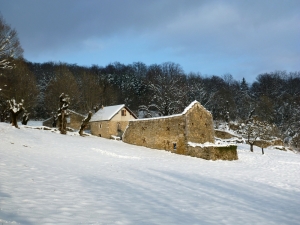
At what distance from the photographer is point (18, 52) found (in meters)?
22.9

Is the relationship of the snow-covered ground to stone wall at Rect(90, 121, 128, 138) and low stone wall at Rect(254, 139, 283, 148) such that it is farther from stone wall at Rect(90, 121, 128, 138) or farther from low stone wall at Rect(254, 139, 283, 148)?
low stone wall at Rect(254, 139, 283, 148)

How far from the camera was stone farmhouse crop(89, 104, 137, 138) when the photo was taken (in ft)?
127

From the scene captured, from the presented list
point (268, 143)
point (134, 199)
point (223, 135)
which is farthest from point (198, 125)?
→ point (223, 135)

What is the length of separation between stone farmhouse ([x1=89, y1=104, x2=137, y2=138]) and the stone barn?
11241 millimetres

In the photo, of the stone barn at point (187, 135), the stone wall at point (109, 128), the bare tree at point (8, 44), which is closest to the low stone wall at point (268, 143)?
the stone barn at point (187, 135)

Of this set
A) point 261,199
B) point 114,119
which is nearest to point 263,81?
point 114,119

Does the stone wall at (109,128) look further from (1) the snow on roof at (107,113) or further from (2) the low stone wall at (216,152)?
(2) the low stone wall at (216,152)

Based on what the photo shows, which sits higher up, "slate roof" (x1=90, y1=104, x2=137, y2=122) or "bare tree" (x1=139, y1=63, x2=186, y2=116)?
"bare tree" (x1=139, y1=63, x2=186, y2=116)

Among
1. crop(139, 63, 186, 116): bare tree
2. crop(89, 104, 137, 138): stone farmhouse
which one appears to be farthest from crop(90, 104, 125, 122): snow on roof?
crop(139, 63, 186, 116): bare tree

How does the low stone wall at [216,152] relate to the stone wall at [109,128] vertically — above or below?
below

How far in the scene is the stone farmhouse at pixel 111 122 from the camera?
1522 inches

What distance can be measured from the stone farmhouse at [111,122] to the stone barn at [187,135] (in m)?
11.2

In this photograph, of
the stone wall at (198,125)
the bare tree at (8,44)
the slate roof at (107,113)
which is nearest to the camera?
the bare tree at (8,44)

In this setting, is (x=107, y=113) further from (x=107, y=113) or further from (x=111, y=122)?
(x=111, y=122)
